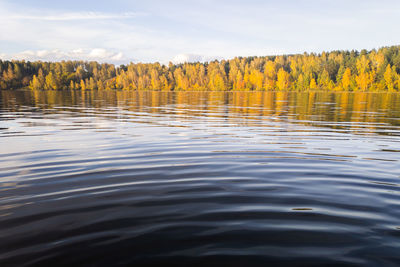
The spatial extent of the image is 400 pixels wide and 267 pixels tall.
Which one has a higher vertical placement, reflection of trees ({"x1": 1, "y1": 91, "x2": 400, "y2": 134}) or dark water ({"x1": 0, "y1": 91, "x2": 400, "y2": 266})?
reflection of trees ({"x1": 1, "y1": 91, "x2": 400, "y2": 134})

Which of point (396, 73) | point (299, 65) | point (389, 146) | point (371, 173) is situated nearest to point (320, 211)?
point (371, 173)

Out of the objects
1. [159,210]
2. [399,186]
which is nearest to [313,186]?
[399,186]

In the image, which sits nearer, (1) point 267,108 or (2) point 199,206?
(2) point 199,206

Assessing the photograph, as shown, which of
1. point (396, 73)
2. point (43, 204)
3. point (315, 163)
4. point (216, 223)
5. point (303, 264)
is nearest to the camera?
point (303, 264)

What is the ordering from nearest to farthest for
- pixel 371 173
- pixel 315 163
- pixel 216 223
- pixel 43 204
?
pixel 216 223 → pixel 43 204 → pixel 371 173 → pixel 315 163

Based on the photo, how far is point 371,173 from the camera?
25.2ft

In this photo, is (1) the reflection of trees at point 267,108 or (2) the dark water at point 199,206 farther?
(1) the reflection of trees at point 267,108

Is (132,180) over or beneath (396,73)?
beneath

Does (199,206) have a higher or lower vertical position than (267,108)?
lower

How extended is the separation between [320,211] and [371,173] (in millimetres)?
3760

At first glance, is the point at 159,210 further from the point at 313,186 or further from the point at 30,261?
the point at 313,186

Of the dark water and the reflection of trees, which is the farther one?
the reflection of trees

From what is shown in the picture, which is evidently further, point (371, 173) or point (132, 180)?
point (371, 173)

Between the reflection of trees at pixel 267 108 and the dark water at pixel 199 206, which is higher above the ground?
the reflection of trees at pixel 267 108
